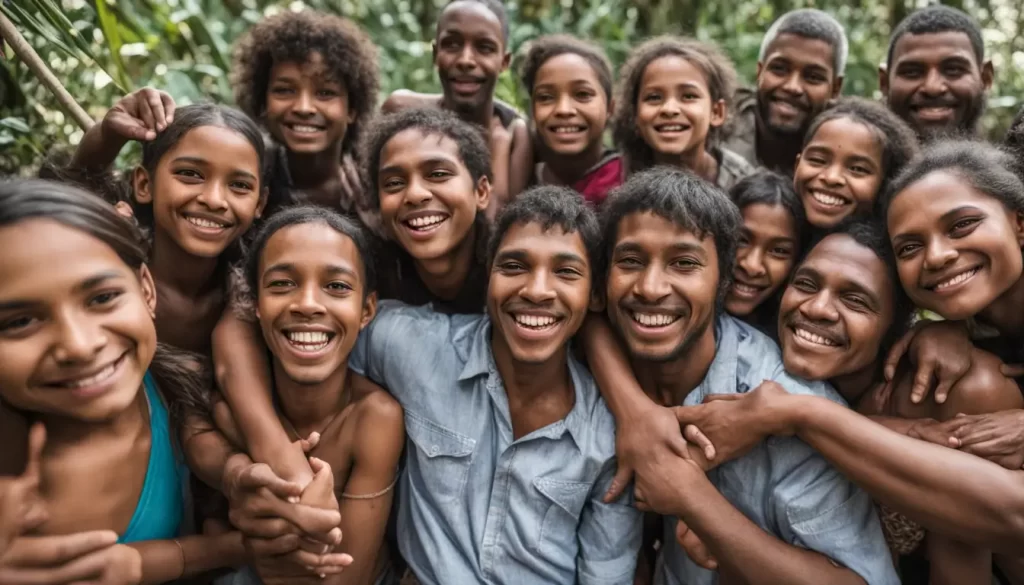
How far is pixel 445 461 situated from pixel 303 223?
81 cm

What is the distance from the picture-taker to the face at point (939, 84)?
3.33 m

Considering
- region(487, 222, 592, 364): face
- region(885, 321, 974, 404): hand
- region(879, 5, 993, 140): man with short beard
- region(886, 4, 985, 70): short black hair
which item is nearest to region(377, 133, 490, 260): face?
region(487, 222, 592, 364): face

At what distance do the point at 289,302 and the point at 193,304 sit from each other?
68 centimetres

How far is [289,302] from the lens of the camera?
2189 millimetres

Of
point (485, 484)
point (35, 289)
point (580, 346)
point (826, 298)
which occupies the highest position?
point (35, 289)

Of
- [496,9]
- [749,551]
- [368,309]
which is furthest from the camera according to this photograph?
[496,9]

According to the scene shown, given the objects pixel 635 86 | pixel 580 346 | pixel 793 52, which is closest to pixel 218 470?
pixel 580 346

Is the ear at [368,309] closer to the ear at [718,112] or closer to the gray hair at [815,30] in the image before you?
the ear at [718,112]

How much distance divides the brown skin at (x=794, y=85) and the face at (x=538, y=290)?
1707 millimetres

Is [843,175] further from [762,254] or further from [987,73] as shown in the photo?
[987,73]

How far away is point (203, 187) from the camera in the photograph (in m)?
2.45

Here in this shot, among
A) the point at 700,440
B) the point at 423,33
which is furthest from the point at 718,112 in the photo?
the point at 423,33

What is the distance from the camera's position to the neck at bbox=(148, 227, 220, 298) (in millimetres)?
2617

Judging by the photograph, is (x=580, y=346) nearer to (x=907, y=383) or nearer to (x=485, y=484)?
(x=485, y=484)
